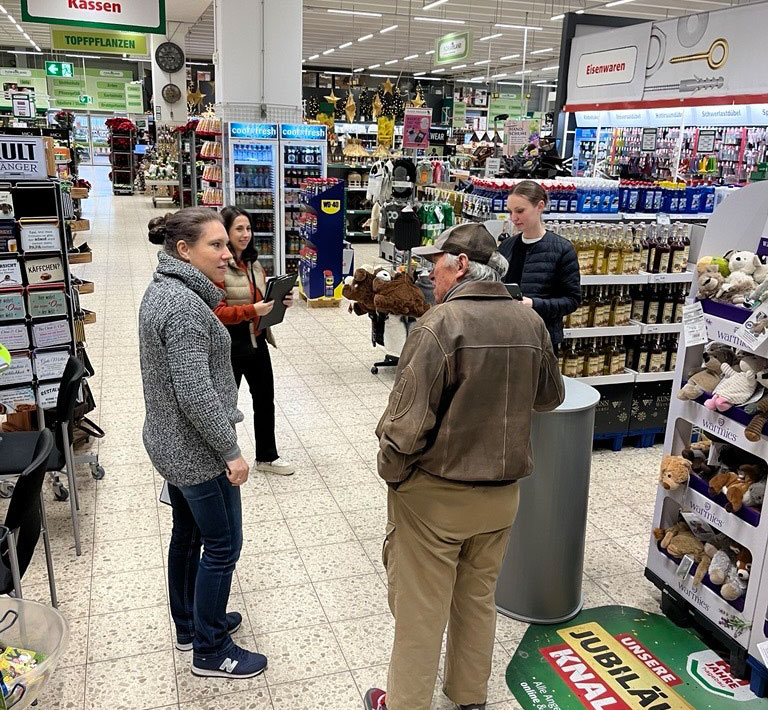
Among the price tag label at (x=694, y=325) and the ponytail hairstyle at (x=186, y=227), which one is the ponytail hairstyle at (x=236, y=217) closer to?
the ponytail hairstyle at (x=186, y=227)

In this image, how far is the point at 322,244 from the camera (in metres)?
8.59

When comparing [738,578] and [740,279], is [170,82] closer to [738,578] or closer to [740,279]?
[740,279]

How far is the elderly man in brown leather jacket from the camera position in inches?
80.2

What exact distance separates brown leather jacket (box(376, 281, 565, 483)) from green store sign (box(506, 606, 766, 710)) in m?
1.09

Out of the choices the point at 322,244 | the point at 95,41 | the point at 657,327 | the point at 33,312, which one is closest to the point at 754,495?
the point at 657,327

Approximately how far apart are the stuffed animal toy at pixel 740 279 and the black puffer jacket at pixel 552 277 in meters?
1.03

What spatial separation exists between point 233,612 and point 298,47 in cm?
842

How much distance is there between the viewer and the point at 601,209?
4855 millimetres

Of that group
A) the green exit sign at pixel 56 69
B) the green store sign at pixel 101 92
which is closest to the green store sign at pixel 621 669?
the green exit sign at pixel 56 69

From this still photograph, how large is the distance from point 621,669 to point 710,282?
61.7 inches

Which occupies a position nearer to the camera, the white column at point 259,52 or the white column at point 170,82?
the white column at point 259,52

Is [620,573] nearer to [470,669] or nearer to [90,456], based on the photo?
[470,669]

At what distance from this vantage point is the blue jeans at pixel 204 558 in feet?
8.05

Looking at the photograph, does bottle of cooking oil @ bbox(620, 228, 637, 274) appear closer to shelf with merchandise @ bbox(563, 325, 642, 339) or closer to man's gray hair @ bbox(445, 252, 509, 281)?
shelf with merchandise @ bbox(563, 325, 642, 339)
